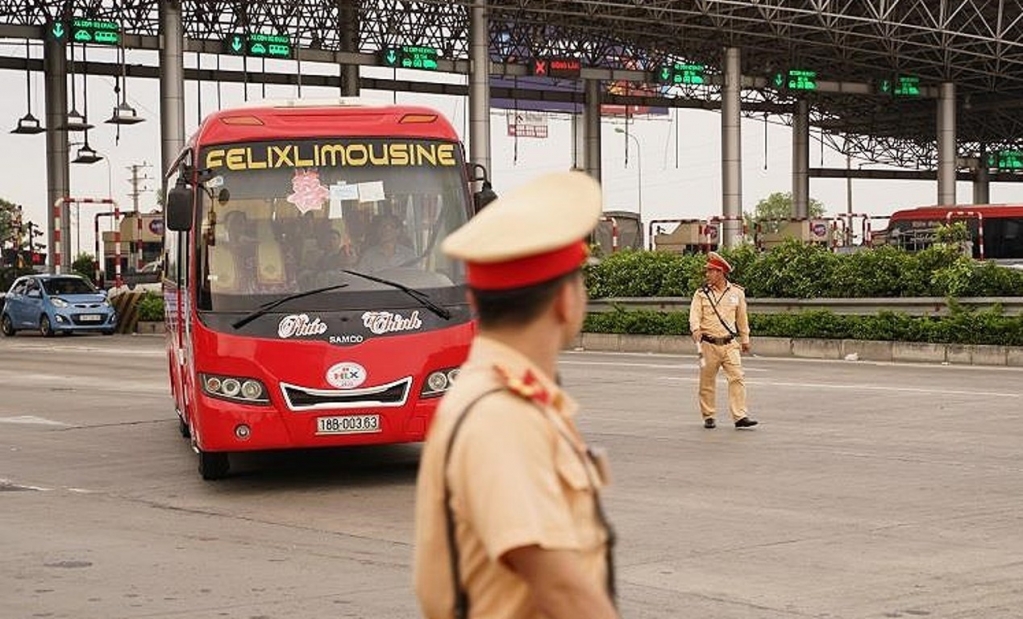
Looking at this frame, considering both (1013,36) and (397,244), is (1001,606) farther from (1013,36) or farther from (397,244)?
(1013,36)

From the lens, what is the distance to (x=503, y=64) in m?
66.0

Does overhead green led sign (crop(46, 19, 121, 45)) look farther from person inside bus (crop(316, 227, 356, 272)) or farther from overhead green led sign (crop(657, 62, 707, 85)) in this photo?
person inside bus (crop(316, 227, 356, 272))

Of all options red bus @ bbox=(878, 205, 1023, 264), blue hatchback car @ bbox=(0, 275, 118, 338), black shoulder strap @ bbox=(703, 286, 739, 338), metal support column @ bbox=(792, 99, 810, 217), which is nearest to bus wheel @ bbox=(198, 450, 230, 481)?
black shoulder strap @ bbox=(703, 286, 739, 338)

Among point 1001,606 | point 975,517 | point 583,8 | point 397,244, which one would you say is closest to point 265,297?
point 397,244

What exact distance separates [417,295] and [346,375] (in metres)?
0.81

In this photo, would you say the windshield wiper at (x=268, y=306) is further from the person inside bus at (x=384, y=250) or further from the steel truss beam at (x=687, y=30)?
the steel truss beam at (x=687, y=30)

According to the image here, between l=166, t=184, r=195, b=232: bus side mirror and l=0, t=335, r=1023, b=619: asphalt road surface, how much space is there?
6.70 ft

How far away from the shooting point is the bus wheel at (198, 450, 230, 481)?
44.7 ft

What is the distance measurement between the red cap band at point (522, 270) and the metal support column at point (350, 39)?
60.5 meters

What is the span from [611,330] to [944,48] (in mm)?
28683

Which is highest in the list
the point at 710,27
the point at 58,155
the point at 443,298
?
the point at 710,27

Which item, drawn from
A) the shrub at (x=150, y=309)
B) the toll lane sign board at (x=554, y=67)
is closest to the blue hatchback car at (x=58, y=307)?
the shrub at (x=150, y=309)

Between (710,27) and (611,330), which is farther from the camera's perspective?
(710,27)

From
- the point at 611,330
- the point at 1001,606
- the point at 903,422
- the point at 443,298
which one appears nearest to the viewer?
the point at 1001,606
